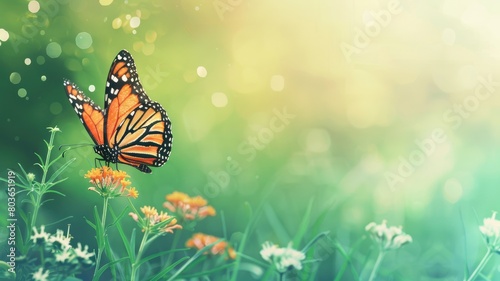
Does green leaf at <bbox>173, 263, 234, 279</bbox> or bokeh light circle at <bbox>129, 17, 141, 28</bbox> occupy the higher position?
bokeh light circle at <bbox>129, 17, 141, 28</bbox>

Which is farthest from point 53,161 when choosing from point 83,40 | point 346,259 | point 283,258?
point 346,259

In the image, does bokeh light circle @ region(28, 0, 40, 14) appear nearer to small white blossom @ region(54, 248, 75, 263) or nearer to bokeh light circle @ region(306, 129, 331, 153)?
small white blossom @ region(54, 248, 75, 263)

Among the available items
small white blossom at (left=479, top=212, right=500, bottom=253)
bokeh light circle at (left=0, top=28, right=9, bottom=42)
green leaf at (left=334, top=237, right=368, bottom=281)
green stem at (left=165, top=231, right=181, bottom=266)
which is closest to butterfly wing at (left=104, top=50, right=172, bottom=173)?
green stem at (left=165, top=231, right=181, bottom=266)

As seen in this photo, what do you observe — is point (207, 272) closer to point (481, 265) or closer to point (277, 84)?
point (277, 84)

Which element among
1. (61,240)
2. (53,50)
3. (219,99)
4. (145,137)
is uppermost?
(53,50)

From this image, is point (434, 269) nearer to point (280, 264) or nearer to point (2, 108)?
point (280, 264)

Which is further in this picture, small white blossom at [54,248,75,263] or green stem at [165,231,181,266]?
green stem at [165,231,181,266]

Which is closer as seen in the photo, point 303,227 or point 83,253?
point 83,253

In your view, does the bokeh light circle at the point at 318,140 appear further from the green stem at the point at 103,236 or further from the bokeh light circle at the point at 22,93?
the bokeh light circle at the point at 22,93

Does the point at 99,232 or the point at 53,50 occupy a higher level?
the point at 53,50
